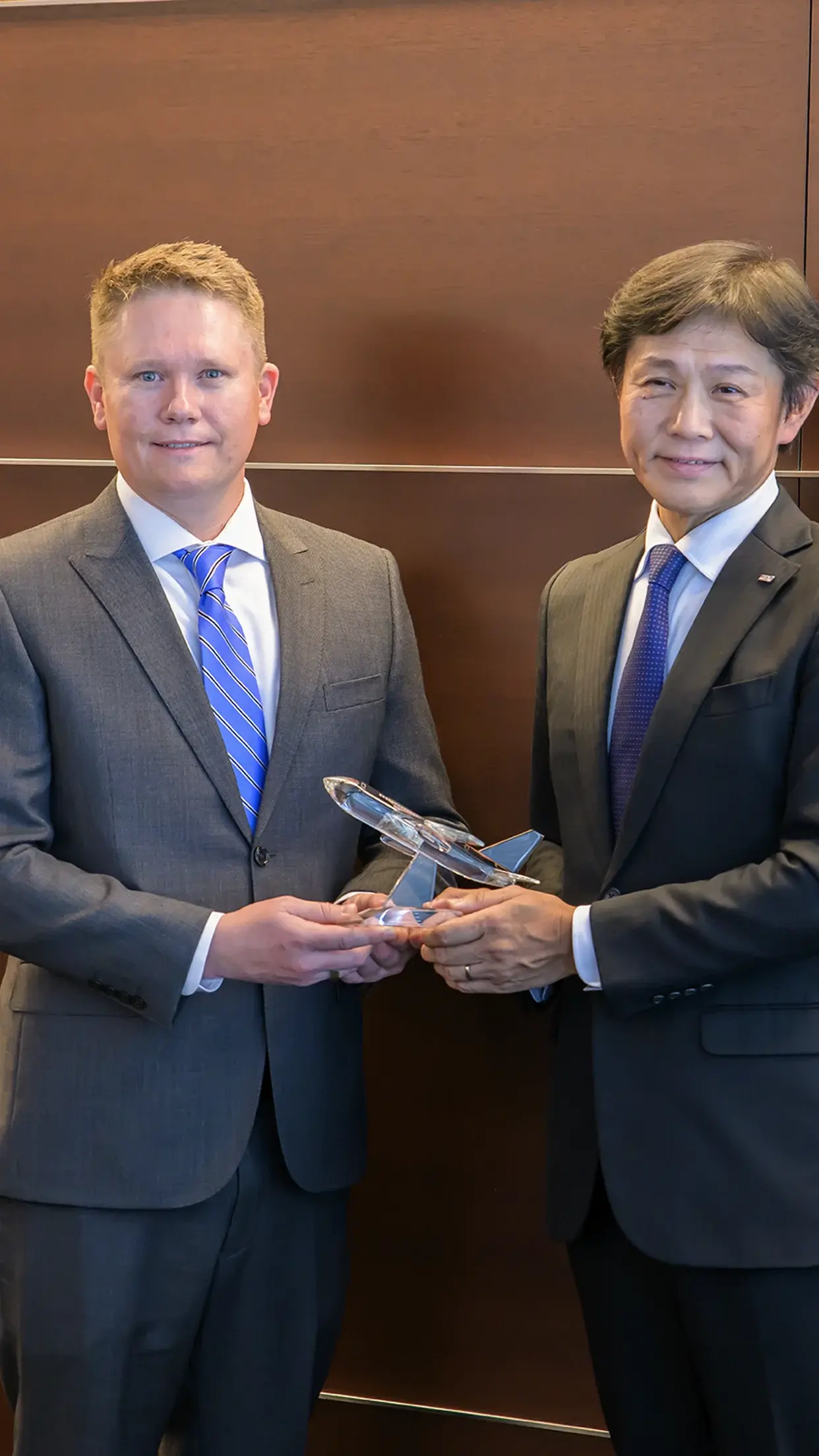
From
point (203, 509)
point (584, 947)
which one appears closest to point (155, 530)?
point (203, 509)

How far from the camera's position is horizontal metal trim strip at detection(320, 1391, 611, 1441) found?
2537mm

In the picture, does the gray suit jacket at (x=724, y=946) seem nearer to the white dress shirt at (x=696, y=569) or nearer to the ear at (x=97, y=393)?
the white dress shirt at (x=696, y=569)

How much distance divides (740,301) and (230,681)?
2.68 feet

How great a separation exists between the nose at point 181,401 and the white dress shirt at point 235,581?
0.14 metres

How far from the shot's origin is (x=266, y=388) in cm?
211

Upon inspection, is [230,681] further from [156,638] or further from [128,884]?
[128,884]

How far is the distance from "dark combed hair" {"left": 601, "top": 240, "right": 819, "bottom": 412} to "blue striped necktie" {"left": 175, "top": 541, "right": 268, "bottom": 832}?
2.11 feet

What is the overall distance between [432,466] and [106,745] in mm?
794

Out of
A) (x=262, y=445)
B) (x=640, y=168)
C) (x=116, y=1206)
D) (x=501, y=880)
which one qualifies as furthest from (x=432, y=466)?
(x=116, y=1206)

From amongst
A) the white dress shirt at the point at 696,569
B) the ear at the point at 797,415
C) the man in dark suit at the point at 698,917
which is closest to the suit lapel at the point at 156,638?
the man in dark suit at the point at 698,917

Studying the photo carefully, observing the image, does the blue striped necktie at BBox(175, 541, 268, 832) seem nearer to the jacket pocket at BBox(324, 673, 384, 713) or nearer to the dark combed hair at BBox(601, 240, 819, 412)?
the jacket pocket at BBox(324, 673, 384, 713)

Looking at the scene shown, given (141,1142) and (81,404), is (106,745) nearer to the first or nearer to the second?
(141,1142)

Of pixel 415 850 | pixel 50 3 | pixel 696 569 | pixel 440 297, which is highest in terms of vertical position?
pixel 50 3

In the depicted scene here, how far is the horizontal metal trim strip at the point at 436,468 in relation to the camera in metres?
2.33
